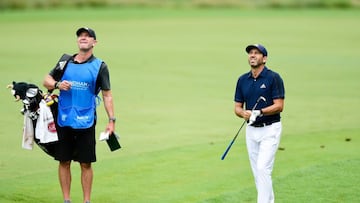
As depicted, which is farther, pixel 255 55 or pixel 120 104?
pixel 120 104

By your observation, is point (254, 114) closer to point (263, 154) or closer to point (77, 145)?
point (263, 154)

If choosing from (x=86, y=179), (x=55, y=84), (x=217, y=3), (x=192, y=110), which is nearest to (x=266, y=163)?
(x=86, y=179)

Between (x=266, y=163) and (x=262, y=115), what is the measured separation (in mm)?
541

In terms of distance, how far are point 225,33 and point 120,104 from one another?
2029 centimetres

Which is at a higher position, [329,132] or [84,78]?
[84,78]

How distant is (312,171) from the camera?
1339 cm

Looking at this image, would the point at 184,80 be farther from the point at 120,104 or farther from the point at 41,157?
the point at 41,157

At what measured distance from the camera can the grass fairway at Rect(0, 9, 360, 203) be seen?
12555 mm

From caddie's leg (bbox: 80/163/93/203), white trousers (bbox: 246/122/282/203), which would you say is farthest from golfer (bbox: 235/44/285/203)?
caddie's leg (bbox: 80/163/93/203)

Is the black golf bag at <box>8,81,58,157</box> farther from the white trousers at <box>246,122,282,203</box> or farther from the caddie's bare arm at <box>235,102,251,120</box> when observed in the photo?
the white trousers at <box>246,122,282,203</box>

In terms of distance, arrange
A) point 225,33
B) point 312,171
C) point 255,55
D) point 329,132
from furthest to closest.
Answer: point 225,33 < point 329,132 < point 312,171 < point 255,55

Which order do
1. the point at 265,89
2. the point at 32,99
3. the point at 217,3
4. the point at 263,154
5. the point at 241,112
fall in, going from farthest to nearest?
the point at 217,3
the point at 32,99
the point at 241,112
the point at 265,89
the point at 263,154

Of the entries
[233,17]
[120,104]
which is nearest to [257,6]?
[233,17]

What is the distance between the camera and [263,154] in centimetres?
1037
